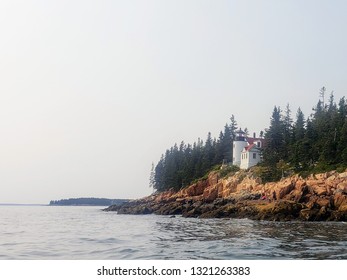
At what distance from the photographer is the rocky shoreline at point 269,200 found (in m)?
46.8

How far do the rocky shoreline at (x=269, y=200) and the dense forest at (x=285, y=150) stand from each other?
424 centimetres

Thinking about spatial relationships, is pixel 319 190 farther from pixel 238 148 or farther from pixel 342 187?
pixel 238 148

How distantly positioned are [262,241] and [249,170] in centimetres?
5392

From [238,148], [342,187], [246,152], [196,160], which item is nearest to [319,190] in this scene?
[342,187]

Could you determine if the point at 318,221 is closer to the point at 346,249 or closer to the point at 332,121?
the point at 346,249

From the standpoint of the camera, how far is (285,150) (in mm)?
80125

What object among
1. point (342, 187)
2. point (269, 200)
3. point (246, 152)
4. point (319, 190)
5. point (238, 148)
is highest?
point (238, 148)

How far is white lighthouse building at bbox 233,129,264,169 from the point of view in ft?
276

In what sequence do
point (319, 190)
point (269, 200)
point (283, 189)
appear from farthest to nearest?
point (269, 200) < point (283, 189) < point (319, 190)

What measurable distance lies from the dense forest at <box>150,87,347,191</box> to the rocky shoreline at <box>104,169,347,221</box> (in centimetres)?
424

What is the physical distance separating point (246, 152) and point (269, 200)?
27.9 meters

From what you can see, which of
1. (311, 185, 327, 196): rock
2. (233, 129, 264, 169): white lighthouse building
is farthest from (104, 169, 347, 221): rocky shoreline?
(233, 129, 264, 169): white lighthouse building

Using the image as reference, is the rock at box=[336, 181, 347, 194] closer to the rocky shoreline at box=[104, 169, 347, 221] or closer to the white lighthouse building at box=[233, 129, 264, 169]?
the rocky shoreline at box=[104, 169, 347, 221]

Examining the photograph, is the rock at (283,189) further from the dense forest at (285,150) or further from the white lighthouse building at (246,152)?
the white lighthouse building at (246,152)
